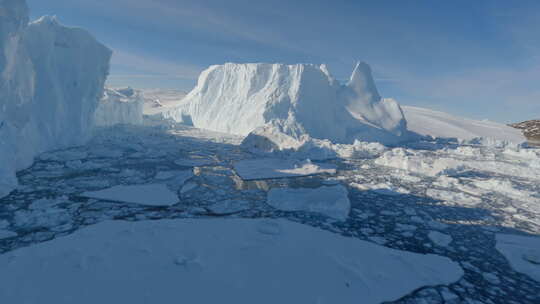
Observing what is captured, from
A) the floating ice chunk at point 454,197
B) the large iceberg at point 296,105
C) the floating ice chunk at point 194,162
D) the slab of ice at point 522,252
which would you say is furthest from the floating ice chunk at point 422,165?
the floating ice chunk at point 194,162

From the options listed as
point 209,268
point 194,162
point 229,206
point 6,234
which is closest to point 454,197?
point 229,206

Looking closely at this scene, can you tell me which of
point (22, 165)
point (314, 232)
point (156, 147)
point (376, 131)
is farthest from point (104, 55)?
point (376, 131)

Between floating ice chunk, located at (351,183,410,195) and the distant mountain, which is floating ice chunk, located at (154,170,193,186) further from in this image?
the distant mountain

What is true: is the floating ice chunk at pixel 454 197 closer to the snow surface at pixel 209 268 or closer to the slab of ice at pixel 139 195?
the snow surface at pixel 209 268

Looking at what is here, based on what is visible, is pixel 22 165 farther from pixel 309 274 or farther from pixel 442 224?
pixel 442 224

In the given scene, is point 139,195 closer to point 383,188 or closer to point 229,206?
point 229,206
